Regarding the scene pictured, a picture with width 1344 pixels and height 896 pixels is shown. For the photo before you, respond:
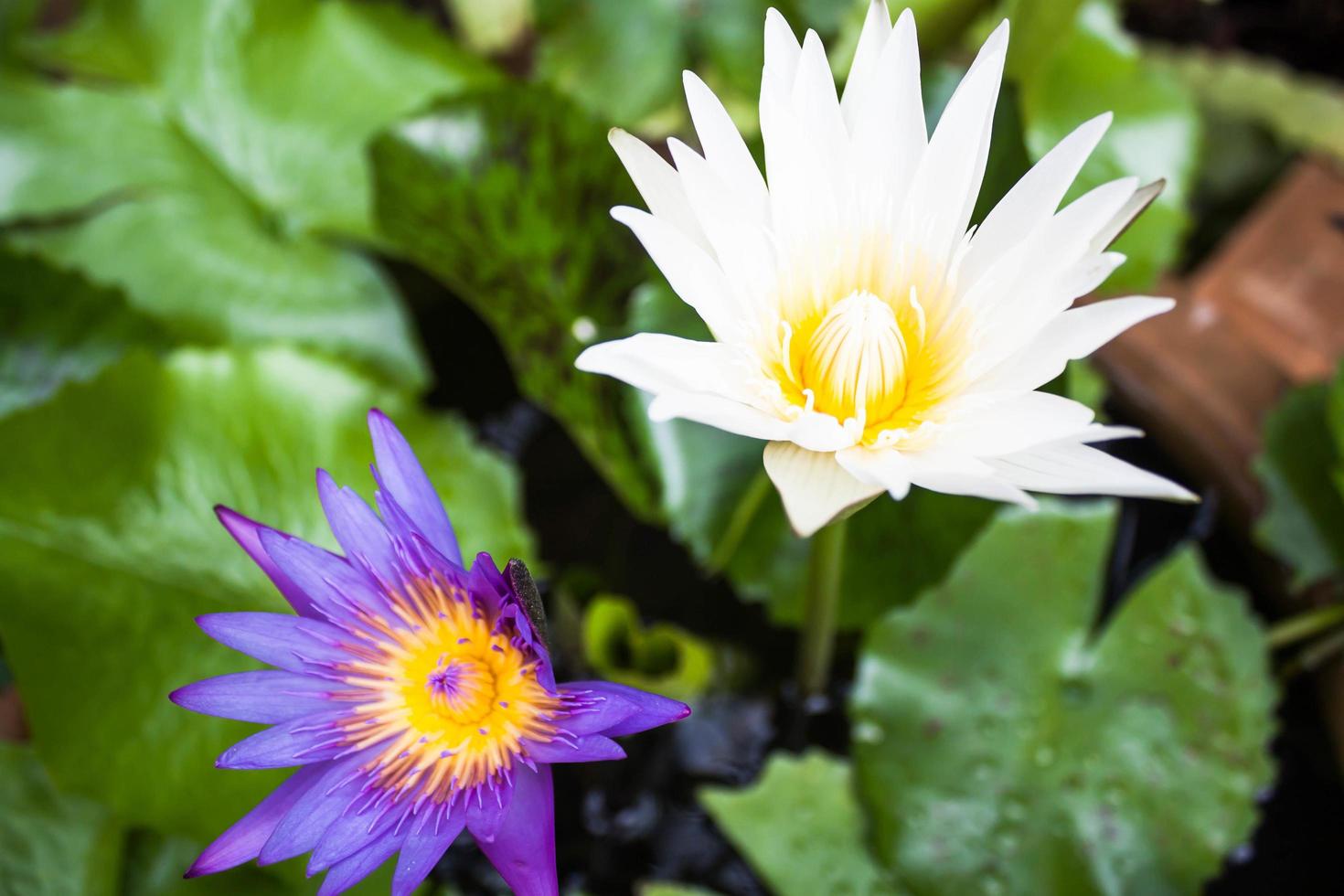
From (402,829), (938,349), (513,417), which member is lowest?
(513,417)

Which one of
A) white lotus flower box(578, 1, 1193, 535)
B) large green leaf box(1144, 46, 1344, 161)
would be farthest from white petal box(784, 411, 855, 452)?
large green leaf box(1144, 46, 1344, 161)

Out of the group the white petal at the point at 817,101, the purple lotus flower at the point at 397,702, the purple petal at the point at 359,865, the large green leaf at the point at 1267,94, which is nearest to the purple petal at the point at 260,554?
the purple lotus flower at the point at 397,702

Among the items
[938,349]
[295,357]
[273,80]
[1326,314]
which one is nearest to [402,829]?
[938,349]

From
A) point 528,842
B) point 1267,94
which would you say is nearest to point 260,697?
point 528,842

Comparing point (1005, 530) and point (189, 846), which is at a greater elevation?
point (1005, 530)

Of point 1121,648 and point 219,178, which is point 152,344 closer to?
point 219,178

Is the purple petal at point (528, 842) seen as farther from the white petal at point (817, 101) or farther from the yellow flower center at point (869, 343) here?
the white petal at point (817, 101)

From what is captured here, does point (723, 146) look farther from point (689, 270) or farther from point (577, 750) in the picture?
point (577, 750)

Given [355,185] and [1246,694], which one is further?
[355,185]
